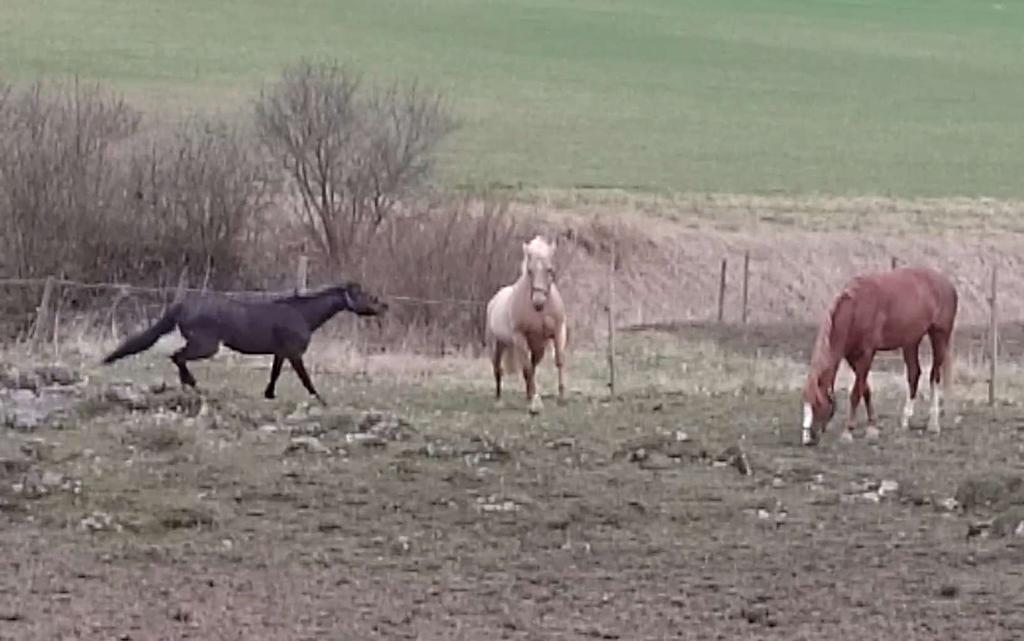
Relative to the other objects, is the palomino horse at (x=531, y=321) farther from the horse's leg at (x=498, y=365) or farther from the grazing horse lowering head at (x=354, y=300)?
the grazing horse lowering head at (x=354, y=300)

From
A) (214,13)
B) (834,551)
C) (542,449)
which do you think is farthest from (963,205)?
(834,551)

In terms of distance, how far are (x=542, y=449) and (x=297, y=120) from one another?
780 inches

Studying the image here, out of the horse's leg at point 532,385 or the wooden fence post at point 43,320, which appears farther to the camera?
the wooden fence post at point 43,320

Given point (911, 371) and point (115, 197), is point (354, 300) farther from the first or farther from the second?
point (115, 197)

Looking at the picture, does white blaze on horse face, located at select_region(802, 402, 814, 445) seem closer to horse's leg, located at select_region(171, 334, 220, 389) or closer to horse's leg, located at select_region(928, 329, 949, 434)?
horse's leg, located at select_region(928, 329, 949, 434)

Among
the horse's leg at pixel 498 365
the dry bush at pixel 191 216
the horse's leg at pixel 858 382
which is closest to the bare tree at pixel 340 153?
the dry bush at pixel 191 216

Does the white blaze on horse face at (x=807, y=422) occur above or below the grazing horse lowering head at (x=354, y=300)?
below

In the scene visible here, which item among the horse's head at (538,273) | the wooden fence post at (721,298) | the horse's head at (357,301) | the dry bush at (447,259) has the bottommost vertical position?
the wooden fence post at (721,298)

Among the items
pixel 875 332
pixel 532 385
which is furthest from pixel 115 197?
pixel 875 332

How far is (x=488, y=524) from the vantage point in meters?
10.8

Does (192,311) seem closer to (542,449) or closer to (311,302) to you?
(311,302)

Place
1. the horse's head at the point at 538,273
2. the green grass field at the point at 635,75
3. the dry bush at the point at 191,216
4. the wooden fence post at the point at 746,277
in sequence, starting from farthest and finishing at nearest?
the green grass field at the point at 635,75 → the wooden fence post at the point at 746,277 → the dry bush at the point at 191,216 → the horse's head at the point at 538,273

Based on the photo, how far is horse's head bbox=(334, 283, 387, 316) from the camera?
17.0 meters

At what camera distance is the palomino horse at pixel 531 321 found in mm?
16672
